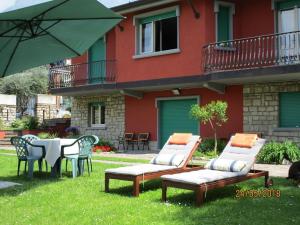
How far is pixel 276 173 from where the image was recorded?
1098cm

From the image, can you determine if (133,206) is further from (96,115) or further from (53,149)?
(96,115)

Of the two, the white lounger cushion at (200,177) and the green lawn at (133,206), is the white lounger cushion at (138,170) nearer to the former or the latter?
the green lawn at (133,206)

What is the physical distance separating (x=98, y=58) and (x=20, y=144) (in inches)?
471

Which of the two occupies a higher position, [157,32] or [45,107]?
[157,32]

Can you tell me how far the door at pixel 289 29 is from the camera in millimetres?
15195

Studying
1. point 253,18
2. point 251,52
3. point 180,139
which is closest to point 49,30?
point 180,139

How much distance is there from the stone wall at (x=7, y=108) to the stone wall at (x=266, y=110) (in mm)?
18591

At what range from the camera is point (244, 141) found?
8812 mm

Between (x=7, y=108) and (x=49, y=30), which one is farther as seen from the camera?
(x=7, y=108)

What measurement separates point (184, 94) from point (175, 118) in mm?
1143

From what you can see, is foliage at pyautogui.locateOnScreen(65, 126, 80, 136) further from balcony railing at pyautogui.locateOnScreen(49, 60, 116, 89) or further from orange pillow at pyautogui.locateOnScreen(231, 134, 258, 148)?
orange pillow at pyautogui.locateOnScreen(231, 134, 258, 148)

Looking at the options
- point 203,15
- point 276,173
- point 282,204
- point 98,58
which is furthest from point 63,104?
point 282,204

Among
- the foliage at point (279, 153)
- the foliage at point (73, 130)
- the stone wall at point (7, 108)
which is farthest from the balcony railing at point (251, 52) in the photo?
the stone wall at point (7, 108)

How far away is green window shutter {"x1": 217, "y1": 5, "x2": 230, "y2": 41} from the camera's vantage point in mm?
17281
